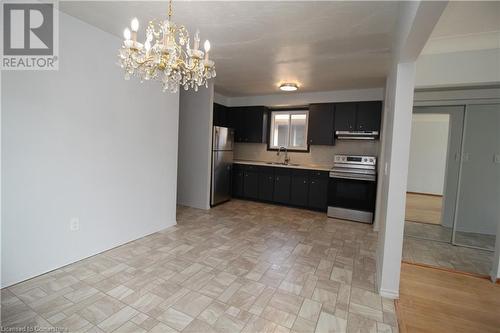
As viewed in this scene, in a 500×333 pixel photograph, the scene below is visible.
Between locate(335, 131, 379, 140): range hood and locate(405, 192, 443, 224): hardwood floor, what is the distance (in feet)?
4.06

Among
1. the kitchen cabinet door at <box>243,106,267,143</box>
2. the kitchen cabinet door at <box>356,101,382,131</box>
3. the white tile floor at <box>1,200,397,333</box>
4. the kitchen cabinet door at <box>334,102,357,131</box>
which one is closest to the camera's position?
the white tile floor at <box>1,200,397,333</box>

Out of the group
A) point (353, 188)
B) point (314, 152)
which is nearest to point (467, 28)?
point (353, 188)

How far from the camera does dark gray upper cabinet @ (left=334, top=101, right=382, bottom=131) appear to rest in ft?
14.6

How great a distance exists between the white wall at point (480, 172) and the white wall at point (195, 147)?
410cm

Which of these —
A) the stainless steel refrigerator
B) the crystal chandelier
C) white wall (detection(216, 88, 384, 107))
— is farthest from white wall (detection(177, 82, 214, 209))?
the crystal chandelier

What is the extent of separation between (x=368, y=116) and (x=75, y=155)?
15.0ft

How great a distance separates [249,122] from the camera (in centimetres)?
576

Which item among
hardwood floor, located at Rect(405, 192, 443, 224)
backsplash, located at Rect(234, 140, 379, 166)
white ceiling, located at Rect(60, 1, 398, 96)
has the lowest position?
hardwood floor, located at Rect(405, 192, 443, 224)

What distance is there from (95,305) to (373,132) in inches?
185

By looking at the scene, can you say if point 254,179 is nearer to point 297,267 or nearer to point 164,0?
point 297,267

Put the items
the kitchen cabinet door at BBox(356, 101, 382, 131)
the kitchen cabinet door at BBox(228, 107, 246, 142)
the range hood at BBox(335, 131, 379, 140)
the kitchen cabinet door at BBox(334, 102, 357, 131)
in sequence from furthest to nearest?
1. the kitchen cabinet door at BBox(228, 107, 246, 142)
2. the kitchen cabinet door at BBox(334, 102, 357, 131)
3. the range hood at BBox(335, 131, 379, 140)
4. the kitchen cabinet door at BBox(356, 101, 382, 131)

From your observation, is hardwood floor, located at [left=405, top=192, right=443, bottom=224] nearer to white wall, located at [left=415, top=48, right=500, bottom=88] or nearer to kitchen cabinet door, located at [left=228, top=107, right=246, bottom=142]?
white wall, located at [left=415, top=48, right=500, bottom=88]

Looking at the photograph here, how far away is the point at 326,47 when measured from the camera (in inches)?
110

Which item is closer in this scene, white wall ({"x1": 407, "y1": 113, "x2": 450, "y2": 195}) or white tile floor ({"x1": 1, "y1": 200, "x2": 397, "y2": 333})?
white tile floor ({"x1": 1, "y1": 200, "x2": 397, "y2": 333})
